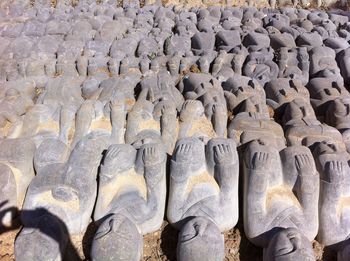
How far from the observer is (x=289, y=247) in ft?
7.29

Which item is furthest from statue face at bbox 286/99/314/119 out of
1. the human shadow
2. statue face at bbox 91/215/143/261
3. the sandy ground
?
the human shadow

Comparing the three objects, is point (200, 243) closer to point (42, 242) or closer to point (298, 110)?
point (42, 242)

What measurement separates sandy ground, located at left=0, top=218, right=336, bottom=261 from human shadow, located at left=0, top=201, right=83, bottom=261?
4 cm

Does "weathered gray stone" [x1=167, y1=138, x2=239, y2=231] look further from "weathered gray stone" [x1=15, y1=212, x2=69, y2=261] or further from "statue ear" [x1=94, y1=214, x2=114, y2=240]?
"weathered gray stone" [x1=15, y1=212, x2=69, y2=261]

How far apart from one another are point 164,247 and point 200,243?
470 millimetres

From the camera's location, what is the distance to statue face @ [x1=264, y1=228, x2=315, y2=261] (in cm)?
216

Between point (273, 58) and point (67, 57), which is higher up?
point (273, 58)

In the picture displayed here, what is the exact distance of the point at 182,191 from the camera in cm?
268

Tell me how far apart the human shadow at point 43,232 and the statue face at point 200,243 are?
0.85 meters

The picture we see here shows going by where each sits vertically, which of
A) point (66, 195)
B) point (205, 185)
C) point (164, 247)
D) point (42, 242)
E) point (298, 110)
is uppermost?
point (298, 110)

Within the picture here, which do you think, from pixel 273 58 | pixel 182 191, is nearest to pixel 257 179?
pixel 182 191

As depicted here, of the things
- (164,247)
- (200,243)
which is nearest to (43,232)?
(164,247)

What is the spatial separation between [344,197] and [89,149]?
6.92 feet

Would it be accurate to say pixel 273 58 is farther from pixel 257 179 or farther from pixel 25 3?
pixel 25 3
